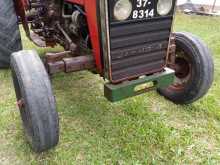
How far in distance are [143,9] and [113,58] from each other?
0.43m

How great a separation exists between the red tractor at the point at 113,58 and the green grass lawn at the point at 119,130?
226 millimetres

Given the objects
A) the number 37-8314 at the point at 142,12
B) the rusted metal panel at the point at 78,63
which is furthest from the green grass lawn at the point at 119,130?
the number 37-8314 at the point at 142,12

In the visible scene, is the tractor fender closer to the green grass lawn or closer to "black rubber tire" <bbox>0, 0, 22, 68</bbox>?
"black rubber tire" <bbox>0, 0, 22, 68</bbox>

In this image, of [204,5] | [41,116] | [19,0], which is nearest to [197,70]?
[41,116]

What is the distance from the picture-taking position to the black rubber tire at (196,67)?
2.89 meters

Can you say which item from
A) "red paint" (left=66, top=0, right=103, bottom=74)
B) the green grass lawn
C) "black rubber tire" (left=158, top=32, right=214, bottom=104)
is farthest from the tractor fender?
"black rubber tire" (left=158, top=32, right=214, bottom=104)

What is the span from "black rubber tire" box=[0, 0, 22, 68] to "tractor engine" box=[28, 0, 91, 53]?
29 cm

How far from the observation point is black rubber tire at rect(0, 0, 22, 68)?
339cm

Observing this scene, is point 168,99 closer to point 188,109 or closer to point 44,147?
point 188,109

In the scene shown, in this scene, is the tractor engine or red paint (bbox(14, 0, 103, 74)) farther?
the tractor engine

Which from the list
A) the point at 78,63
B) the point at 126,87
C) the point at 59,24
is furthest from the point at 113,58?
the point at 59,24

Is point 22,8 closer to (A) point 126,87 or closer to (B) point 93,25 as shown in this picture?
(B) point 93,25

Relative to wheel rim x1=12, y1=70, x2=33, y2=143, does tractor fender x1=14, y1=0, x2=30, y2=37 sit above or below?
above

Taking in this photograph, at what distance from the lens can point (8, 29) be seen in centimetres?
343
